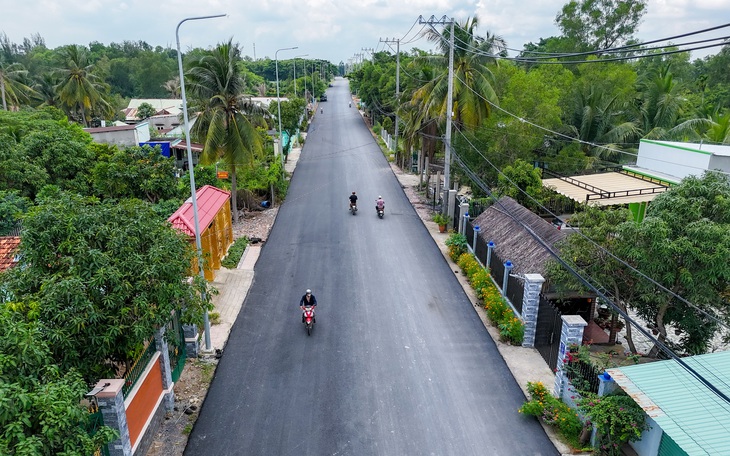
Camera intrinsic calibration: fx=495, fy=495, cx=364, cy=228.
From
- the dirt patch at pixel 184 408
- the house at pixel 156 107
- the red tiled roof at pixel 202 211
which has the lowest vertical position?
the dirt patch at pixel 184 408

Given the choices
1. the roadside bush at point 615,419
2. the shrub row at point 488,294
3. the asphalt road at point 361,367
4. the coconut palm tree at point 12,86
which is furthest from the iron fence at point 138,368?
the coconut palm tree at point 12,86

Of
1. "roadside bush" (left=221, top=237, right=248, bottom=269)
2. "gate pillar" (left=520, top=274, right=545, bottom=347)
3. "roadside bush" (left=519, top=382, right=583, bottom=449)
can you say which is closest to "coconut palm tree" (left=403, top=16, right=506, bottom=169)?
"roadside bush" (left=221, top=237, right=248, bottom=269)

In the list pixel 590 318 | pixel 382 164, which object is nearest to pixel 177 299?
pixel 590 318

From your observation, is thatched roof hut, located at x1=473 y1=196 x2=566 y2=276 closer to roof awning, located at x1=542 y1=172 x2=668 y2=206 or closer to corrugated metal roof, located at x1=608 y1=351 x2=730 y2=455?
roof awning, located at x1=542 y1=172 x2=668 y2=206

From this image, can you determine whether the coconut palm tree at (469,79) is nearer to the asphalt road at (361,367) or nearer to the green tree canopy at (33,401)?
the asphalt road at (361,367)

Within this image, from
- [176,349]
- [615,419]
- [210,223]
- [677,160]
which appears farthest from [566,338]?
[677,160]

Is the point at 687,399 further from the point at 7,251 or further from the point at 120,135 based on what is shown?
the point at 120,135

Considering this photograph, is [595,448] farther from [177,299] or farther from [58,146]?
[58,146]
